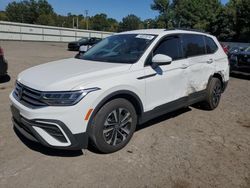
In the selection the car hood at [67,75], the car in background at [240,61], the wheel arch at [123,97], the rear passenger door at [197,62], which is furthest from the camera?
the car in background at [240,61]

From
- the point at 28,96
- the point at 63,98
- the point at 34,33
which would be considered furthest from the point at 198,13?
the point at 63,98

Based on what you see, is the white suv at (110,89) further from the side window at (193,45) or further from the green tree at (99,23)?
the green tree at (99,23)

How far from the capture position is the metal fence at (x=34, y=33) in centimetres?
3384

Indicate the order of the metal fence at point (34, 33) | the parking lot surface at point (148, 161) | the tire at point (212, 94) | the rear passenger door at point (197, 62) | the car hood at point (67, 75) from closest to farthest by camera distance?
the parking lot surface at point (148, 161) → the car hood at point (67, 75) → the rear passenger door at point (197, 62) → the tire at point (212, 94) → the metal fence at point (34, 33)

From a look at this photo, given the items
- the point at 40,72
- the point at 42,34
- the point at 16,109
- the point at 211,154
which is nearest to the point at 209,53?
the point at 211,154

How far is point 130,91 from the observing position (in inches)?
150

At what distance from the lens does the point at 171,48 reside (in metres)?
4.72

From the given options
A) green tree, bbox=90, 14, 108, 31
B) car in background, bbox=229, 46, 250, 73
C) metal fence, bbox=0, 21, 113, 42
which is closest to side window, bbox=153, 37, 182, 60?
car in background, bbox=229, 46, 250, 73

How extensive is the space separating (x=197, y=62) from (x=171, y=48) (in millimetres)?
760

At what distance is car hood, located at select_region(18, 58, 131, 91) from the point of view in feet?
10.9

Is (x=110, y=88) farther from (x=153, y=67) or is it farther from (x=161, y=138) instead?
(x=161, y=138)

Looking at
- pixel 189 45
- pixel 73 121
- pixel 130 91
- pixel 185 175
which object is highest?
pixel 189 45

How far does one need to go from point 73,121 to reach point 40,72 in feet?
3.61

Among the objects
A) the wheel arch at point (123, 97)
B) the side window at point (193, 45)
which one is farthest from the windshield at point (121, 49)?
the side window at point (193, 45)
